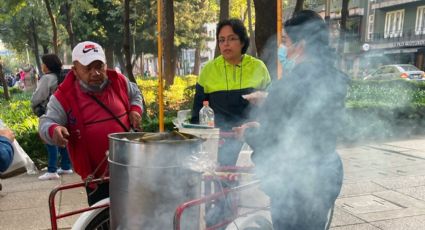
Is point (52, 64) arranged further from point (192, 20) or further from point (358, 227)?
point (192, 20)

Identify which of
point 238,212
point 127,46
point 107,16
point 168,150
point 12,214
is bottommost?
point 12,214

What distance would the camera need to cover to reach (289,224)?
2307 millimetres

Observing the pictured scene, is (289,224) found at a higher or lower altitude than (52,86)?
lower

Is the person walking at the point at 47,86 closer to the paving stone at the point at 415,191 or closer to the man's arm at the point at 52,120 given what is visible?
the man's arm at the point at 52,120

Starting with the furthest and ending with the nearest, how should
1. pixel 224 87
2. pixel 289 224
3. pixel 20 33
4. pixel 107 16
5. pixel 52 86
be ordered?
pixel 20 33 < pixel 107 16 < pixel 52 86 < pixel 224 87 < pixel 289 224

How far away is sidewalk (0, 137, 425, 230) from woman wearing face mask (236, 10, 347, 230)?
169 centimetres

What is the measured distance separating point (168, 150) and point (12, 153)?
0.85 metres

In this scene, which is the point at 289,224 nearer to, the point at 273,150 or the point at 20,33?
the point at 273,150

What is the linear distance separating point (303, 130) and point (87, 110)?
4.64 feet

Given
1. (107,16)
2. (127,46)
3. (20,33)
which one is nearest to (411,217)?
(127,46)

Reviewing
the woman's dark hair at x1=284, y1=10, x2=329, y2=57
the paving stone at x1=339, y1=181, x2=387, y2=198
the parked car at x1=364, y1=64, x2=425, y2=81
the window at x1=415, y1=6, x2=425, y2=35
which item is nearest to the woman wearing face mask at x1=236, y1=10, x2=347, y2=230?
the woman's dark hair at x1=284, y1=10, x2=329, y2=57

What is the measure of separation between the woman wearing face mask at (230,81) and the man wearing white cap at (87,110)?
72cm

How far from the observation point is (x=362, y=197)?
4.58 metres

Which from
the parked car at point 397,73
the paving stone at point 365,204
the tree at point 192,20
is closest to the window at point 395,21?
the parked car at point 397,73
